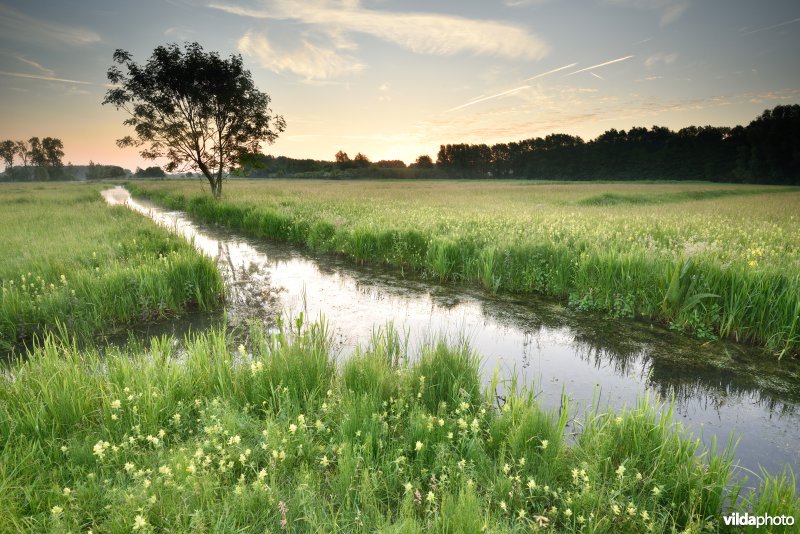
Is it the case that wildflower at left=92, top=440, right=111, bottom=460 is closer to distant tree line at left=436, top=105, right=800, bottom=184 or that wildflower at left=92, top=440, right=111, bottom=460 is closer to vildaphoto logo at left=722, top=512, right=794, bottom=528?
vildaphoto logo at left=722, top=512, right=794, bottom=528

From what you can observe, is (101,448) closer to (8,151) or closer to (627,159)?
(627,159)

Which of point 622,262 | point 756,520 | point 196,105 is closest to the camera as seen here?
point 756,520

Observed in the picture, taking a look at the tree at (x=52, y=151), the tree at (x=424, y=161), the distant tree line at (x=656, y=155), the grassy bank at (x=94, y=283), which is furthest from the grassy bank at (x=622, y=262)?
the tree at (x=52, y=151)

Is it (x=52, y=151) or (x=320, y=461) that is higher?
(x=52, y=151)

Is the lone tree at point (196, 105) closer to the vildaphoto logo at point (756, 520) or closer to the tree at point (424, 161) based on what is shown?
the vildaphoto logo at point (756, 520)

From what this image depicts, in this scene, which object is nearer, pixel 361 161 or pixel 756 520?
pixel 756 520

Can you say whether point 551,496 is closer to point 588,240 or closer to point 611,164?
point 588,240

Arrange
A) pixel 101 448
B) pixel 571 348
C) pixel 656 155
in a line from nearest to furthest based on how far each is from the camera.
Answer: pixel 101 448, pixel 571 348, pixel 656 155

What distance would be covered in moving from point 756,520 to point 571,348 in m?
4.01

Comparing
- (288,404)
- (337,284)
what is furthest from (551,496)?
(337,284)

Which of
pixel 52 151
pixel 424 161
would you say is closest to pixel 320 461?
pixel 424 161

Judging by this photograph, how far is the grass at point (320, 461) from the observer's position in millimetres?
2648

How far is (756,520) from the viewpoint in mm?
2666

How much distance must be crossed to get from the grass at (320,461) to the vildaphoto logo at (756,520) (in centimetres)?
5
